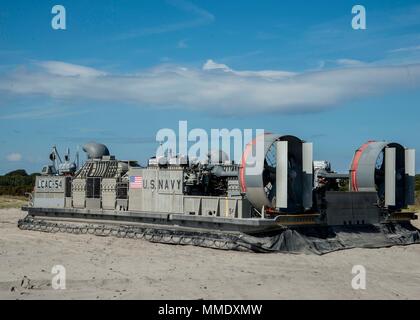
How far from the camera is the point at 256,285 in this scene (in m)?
11.1

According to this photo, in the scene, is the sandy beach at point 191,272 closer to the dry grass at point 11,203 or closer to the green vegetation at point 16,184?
the dry grass at point 11,203

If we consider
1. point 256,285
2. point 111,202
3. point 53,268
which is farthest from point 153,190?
point 256,285

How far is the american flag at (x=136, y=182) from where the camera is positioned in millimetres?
19531

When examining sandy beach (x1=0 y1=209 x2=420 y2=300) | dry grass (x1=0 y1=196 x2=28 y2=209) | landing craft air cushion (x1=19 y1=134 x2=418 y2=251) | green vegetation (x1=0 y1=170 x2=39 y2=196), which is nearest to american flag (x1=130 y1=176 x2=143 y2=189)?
landing craft air cushion (x1=19 y1=134 x2=418 y2=251)

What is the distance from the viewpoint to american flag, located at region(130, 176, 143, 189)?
64.1 ft

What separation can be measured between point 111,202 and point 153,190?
2.39 m

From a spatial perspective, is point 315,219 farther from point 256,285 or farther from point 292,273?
point 256,285

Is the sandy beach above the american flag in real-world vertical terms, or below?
below

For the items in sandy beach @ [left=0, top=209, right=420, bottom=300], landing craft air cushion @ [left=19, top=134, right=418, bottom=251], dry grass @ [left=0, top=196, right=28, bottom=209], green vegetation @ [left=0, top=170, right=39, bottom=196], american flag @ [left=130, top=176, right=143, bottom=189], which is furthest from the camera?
green vegetation @ [left=0, top=170, right=39, bottom=196]

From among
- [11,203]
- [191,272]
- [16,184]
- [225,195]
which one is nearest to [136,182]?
[225,195]

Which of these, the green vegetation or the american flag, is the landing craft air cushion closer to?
the american flag

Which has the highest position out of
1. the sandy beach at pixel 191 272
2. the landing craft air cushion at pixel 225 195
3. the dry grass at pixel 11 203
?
the landing craft air cushion at pixel 225 195

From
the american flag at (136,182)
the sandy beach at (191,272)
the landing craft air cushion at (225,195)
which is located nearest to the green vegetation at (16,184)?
the landing craft air cushion at (225,195)
